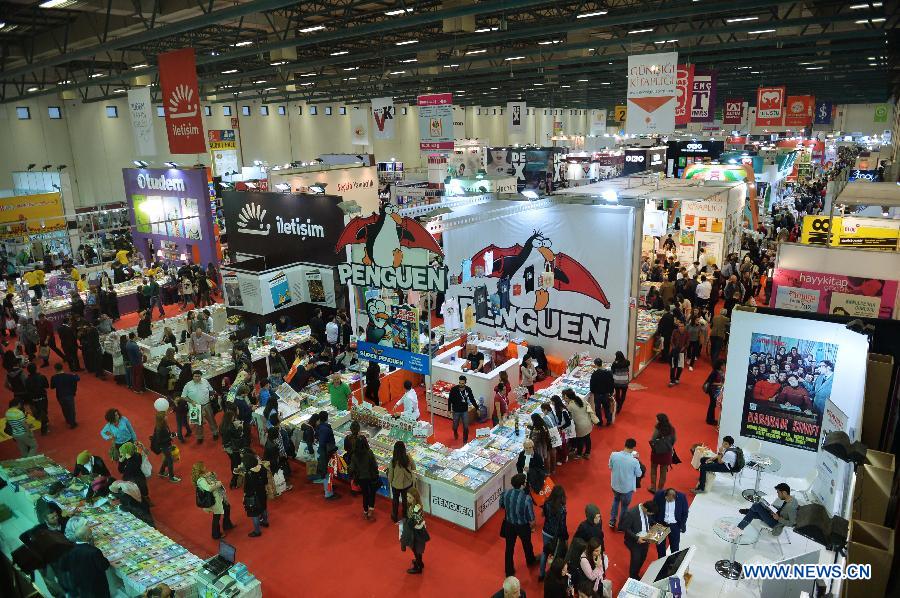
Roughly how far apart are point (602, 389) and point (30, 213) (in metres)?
19.3

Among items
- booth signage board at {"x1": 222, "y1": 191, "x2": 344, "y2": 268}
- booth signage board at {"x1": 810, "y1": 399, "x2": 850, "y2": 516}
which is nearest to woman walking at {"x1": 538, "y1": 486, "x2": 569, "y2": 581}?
booth signage board at {"x1": 810, "y1": 399, "x2": 850, "y2": 516}

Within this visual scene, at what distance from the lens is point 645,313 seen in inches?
521

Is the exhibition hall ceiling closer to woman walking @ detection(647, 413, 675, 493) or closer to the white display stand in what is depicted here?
the white display stand

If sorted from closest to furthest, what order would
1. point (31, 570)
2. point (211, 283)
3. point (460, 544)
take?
point (31, 570) < point (460, 544) < point (211, 283)

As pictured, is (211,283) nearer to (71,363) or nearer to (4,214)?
(71,363)

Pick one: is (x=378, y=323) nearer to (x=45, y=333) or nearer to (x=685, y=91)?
(x=45, y=333)

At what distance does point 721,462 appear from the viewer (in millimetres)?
6578

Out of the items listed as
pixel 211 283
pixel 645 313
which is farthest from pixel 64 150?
pixel 645 313

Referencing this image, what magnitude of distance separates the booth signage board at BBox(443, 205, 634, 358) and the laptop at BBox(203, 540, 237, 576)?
6082mm

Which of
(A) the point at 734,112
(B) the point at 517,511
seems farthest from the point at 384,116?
(B) the point at 517,511

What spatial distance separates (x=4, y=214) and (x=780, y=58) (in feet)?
87.2

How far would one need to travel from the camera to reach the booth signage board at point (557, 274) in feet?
34.8

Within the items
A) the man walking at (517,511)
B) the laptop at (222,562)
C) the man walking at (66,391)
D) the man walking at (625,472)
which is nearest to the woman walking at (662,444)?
the man walking at (625,472)

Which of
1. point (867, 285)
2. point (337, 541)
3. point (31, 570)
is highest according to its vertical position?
point (867, 285)
